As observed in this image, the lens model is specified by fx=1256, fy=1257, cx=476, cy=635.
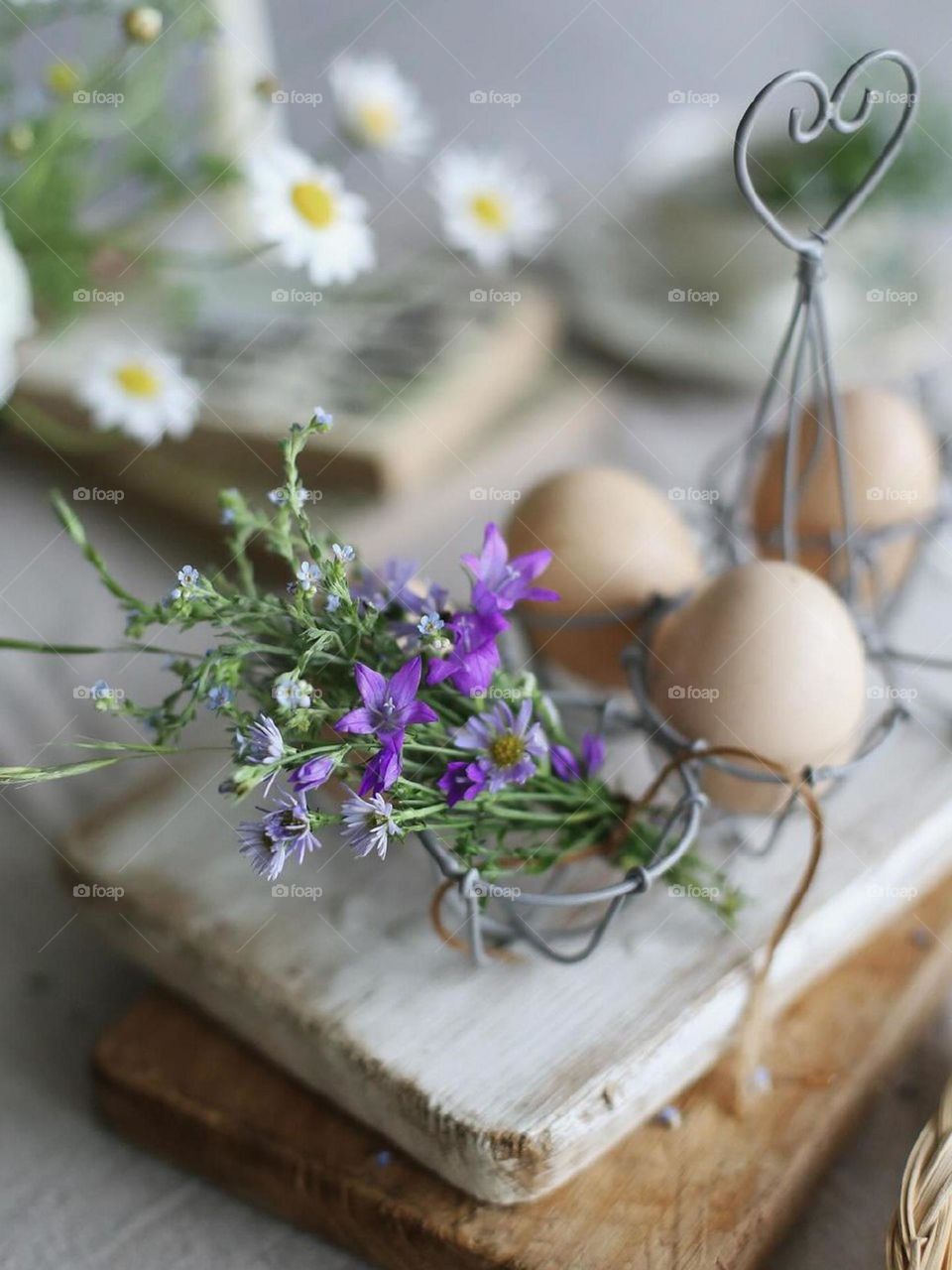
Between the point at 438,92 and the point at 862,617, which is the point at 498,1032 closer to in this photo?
the point at 862,617

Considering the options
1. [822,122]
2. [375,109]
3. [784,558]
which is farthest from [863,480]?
[375,109]

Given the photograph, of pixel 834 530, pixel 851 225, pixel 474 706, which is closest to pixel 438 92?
pixel 851 225

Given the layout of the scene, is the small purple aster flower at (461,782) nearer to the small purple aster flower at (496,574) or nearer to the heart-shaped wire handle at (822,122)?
the small purple aster flower at (496,574)

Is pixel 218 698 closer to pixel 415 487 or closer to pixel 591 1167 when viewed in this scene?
pixel 591 1167

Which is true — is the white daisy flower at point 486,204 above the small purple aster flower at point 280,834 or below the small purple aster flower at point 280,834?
above

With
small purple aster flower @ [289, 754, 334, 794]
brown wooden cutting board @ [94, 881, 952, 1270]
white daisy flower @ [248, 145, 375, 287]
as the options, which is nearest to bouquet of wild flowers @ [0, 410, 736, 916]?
small purple aster flower @ [289, 754, 334, 794]

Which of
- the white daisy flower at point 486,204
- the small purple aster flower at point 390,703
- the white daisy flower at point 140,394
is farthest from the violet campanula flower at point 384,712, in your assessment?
the white daisy flower at point 486,204

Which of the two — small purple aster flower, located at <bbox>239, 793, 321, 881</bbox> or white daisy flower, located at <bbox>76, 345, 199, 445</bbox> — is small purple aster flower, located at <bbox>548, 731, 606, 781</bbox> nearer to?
small purple aster flower, located at <bbox>239, 793, 321, 881</bbox>

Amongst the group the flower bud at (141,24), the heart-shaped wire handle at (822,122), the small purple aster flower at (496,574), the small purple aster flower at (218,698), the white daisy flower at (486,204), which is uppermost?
the heart-shaped wire handle at (822,122)
